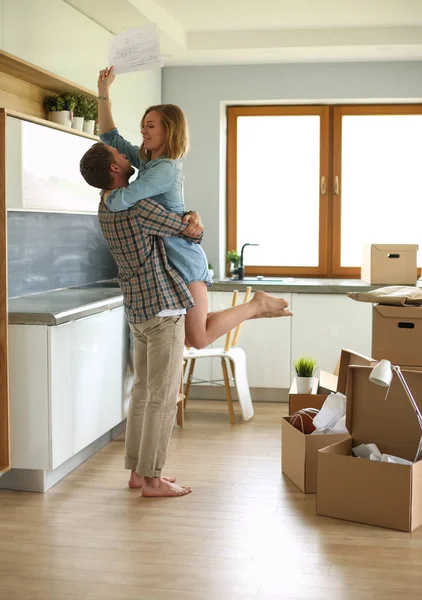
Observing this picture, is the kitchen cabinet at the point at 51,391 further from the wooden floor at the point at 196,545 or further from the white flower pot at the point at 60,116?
the white flower pot at the point at 60,116

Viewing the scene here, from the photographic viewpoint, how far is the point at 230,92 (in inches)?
246

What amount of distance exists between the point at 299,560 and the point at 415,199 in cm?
397

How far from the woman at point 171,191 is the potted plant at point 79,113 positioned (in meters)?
0.71

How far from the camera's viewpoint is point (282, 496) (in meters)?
3.69

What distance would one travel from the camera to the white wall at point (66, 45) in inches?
155

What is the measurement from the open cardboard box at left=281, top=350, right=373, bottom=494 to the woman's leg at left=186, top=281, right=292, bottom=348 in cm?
49

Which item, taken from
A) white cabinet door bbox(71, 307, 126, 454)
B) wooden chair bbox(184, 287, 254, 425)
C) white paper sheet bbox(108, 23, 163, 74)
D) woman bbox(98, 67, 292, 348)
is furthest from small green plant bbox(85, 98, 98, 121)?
wooden chair bbox(184, 287, 254, 425)

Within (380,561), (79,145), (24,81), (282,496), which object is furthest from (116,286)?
(380,561)

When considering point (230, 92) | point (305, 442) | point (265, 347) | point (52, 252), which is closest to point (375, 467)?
point (305, 442)

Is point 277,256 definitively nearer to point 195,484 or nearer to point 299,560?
point 195,484

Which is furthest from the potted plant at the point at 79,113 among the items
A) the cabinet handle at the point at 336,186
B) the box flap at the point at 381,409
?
the cabinet handle at the point at 336,186

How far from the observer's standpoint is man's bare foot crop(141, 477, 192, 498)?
3658 mm

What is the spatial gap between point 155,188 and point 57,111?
1.18m

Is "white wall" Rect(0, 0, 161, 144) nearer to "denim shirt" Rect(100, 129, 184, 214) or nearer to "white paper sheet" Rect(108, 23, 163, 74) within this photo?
"white paper sheet" Rect(108, 23, 163, 74)
